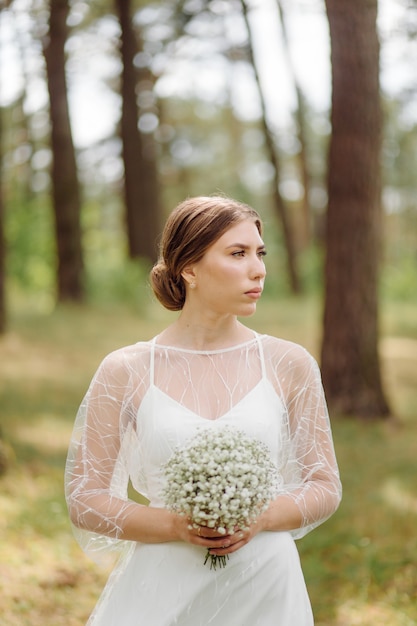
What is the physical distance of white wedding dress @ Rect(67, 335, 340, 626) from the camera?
254 cm

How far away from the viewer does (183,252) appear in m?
2.67

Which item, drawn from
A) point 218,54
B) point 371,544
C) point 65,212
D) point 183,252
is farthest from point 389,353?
point 183,252

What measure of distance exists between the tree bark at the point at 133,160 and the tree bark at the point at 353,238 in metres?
8.38

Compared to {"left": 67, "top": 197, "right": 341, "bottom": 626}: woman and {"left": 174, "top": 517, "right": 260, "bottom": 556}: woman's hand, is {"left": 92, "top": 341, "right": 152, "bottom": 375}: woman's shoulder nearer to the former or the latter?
{"left": 67, "top": 197, "right": 341, "bottom": 626}: woman

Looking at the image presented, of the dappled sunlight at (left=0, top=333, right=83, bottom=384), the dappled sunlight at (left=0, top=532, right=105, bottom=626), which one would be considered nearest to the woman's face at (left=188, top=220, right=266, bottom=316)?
the dappled sunlight at (left=0, top=532, right=105, bottom=626)

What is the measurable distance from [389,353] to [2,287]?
6.79 m

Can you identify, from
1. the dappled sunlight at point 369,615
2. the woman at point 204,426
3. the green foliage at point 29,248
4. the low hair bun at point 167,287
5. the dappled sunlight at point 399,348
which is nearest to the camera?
the woman at point 204,426

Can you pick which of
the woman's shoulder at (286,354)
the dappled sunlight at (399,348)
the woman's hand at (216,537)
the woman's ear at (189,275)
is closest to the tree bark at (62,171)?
the dappled sunlight at (399,348)

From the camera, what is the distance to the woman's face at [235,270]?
2574 millimetres

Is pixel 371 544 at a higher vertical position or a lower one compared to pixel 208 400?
lower

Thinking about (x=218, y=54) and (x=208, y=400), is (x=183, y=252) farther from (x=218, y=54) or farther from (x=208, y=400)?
(x=218, y=54)

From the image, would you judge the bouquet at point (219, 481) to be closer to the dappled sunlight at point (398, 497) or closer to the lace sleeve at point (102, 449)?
the lace sleeve at point (102, 449)

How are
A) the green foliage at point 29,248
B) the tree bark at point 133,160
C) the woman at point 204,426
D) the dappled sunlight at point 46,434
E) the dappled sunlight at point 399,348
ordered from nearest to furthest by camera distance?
the woman at point 204,426 → the dappled sunlight at point 46,434 → the dappled sunlight at point 399,348 → the tree bark at point 133,160 → the green foliage at point 29,248
